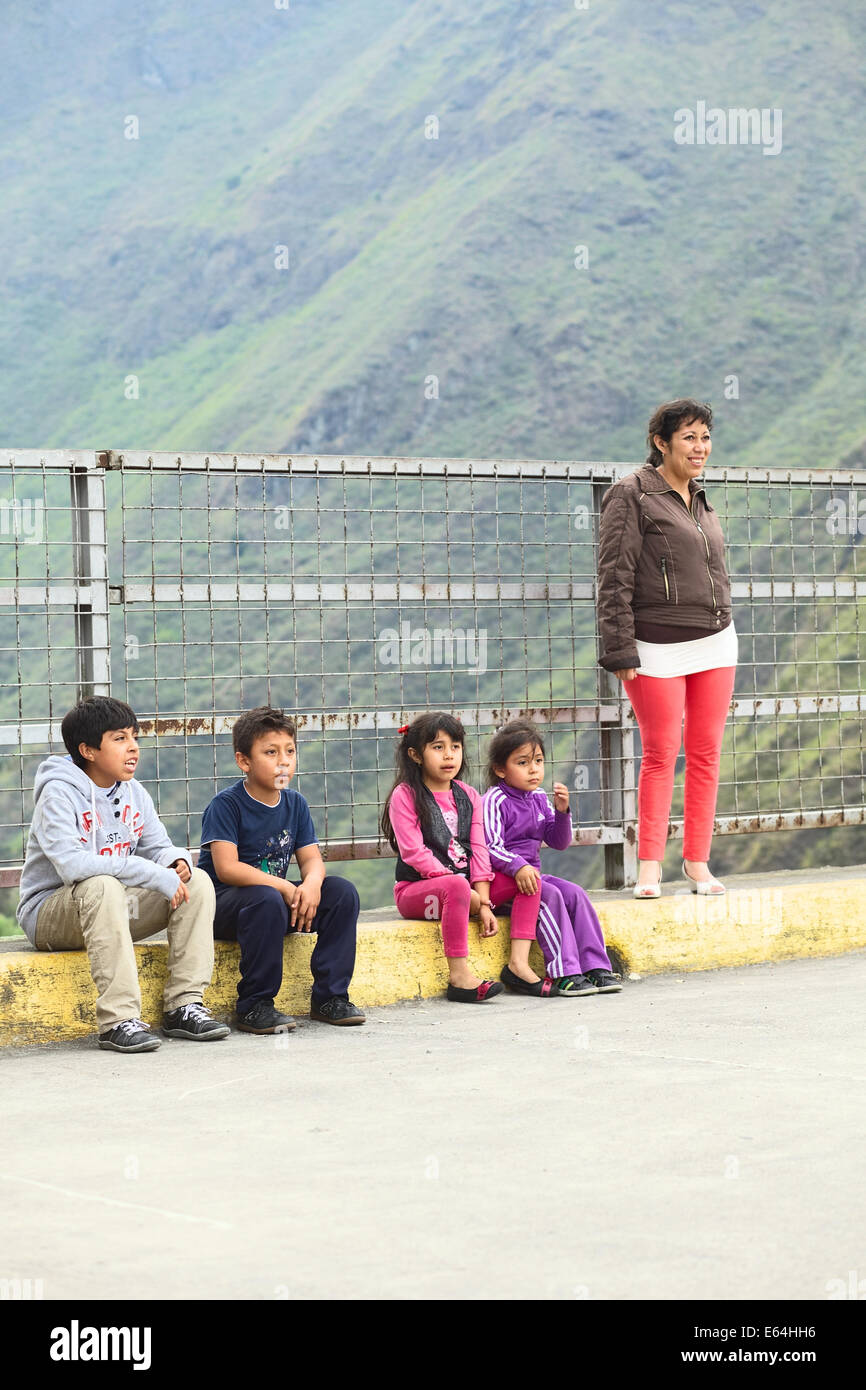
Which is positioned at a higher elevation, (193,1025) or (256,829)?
(256,829)

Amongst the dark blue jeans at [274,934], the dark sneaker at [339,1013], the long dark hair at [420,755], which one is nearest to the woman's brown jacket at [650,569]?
the long dark hair at [420,755]

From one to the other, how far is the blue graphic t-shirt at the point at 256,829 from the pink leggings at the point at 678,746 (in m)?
1.57

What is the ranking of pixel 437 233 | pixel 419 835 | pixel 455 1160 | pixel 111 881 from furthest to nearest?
pixel 437 233
pixel 419 835
pixel 111 881
pixel 455 1160

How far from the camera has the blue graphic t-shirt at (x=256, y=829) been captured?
5.29 m

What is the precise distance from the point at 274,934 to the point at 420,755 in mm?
1036

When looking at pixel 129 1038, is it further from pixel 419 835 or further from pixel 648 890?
pixel 648 890

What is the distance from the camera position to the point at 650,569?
6266 millimetres

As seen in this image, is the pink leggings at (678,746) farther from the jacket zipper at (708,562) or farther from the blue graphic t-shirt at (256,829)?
the blue graphic t-shirt at (256,829)

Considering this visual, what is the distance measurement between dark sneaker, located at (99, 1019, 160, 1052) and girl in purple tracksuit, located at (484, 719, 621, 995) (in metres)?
1.56

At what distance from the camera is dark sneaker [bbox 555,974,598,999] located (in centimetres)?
566

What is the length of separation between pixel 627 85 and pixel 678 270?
14098 millimetres

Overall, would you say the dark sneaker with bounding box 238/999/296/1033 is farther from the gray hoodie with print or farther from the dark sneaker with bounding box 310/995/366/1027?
the gray hoodie with print

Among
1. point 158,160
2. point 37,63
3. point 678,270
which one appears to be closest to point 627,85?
point 678,270

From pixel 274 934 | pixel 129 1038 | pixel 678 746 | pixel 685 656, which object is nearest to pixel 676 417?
pixel 685 656
